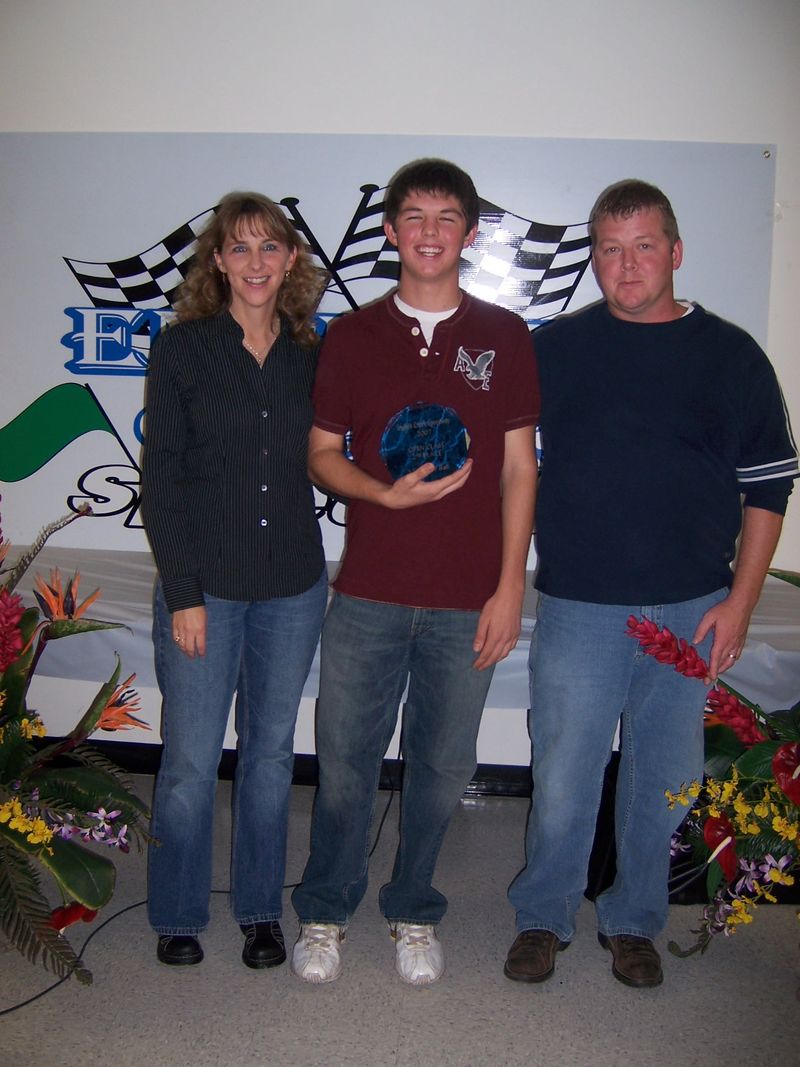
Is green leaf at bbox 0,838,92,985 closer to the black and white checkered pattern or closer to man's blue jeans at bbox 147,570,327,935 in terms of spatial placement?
man's blue jeans at bbox 147,570,327,935

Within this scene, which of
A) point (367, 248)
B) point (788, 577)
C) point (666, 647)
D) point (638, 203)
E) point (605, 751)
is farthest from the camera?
point (367, 248)

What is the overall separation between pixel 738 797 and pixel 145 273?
226 cm

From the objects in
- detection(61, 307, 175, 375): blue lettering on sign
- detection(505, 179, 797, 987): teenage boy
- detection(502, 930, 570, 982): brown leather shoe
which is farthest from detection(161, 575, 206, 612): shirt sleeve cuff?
detection(61, 307, 175, 375): blue lettering on sign

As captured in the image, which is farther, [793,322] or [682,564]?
[793,322]

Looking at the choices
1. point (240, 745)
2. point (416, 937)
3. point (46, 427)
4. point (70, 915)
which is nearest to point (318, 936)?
point (416, 937)

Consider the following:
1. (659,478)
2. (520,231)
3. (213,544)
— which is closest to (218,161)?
(520,231)

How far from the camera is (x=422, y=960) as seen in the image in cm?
174

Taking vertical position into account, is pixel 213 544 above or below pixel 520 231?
below

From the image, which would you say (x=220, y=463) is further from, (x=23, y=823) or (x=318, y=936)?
(x=318, y=936)

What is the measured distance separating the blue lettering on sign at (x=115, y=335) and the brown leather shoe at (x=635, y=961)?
2.13 metres

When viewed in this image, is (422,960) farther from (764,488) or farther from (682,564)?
(764,488)

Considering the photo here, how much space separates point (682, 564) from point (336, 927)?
1.09 metres

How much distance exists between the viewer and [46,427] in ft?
8.66

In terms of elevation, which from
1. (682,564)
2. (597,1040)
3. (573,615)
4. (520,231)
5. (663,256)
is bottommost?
(597,1040)
